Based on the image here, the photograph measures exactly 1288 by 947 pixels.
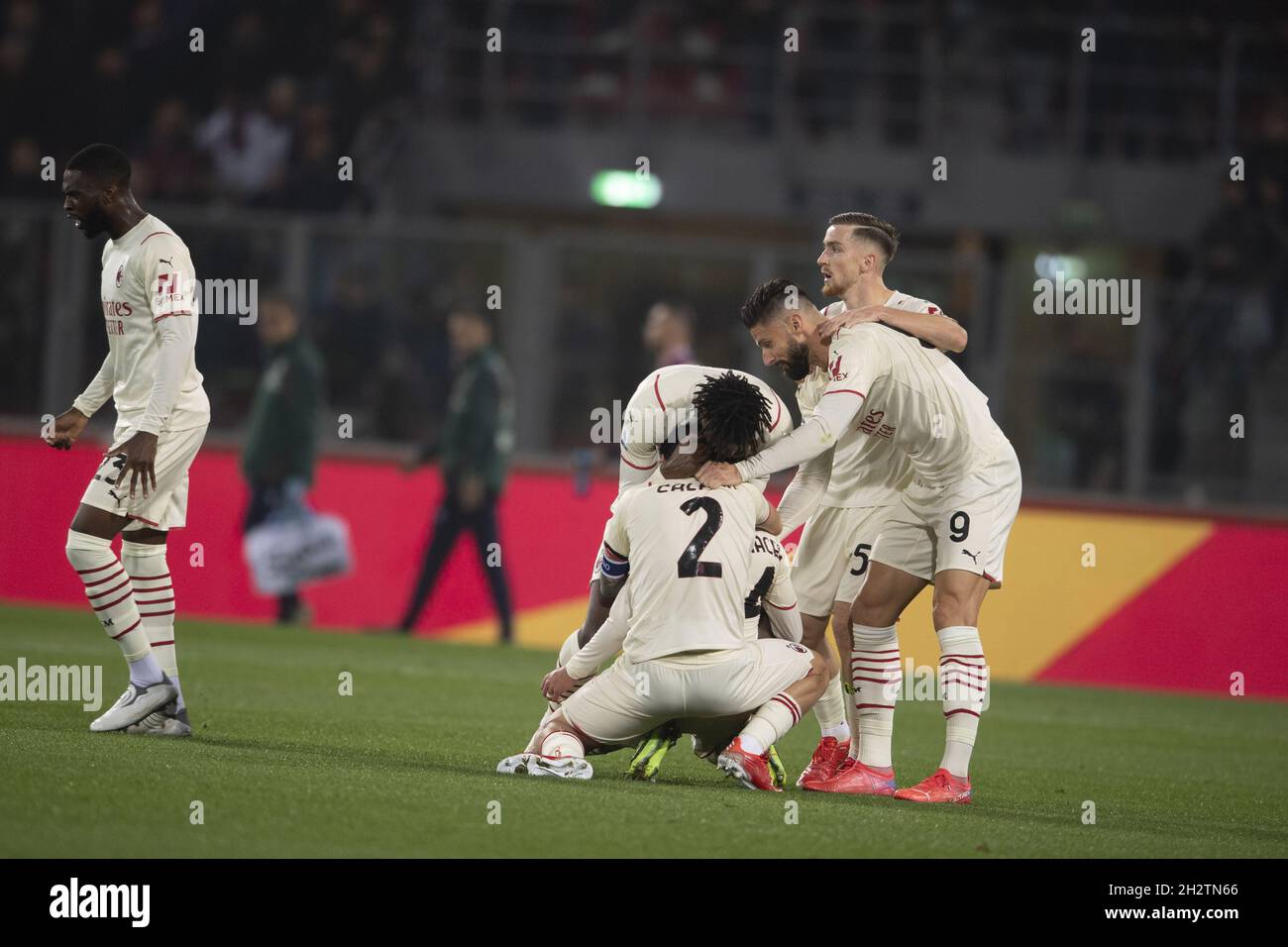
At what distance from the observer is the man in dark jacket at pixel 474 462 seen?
13.9 metres

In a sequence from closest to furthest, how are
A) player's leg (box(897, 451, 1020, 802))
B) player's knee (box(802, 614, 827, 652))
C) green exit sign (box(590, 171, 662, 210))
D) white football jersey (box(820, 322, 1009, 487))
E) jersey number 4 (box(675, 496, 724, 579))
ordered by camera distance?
1. jersey number 4 (box(675, 496, 724, 579))
2. player's leg (box(897, 451, 1020, 802))
3. white football jersey (box(820, 322, 1009, 487))
4. player's knee (box(802, 614, 827, 652))
5. green exit sign (box(590, 171, 662, 210))

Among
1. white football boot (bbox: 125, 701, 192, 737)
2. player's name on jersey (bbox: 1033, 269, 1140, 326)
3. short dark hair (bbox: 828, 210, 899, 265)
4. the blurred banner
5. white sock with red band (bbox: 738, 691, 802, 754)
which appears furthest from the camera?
player's name on jersey (bbox: 1033, 269, 1140, 326)

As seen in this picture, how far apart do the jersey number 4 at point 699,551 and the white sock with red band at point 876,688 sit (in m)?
1.13

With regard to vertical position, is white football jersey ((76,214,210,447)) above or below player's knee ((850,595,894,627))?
above

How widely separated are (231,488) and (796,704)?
851cm

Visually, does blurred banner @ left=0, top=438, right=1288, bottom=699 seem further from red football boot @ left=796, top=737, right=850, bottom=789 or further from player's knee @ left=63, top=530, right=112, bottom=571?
player's knee @ left=63, top=530, right=112, bottom=571

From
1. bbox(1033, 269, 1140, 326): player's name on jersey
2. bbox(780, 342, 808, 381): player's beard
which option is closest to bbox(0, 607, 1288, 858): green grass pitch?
bbox(780, 342, 808, 381): player's beard

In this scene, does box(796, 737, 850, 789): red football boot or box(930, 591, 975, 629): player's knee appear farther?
box(796, 737, 850, 789): red football boot

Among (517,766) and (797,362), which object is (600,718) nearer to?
(517,766)

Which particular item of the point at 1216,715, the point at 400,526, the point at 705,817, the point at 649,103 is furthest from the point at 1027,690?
the point at 649,103

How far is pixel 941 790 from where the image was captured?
279 inches

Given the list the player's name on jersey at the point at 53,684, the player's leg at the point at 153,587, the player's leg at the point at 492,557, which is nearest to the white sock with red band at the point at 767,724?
the player's leg at the point at 153,587

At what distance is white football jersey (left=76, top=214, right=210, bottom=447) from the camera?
24.2 feet

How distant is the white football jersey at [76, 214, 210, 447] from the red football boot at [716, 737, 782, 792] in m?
2.54
